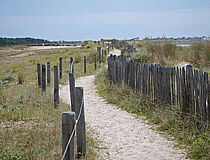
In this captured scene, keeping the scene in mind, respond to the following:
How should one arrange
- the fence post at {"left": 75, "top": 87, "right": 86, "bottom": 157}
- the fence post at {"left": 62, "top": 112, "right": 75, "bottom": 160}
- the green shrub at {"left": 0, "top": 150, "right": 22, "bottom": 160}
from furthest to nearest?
1. the fence post at {"left": 75, "top": 87, "right": 86, "bottom": 157}
2. the green shrub at {"left": 0, "top": 150, "right": 22, "bottom": 160}
3. the fence post at {"left": 62, "top": 112, "right": 75, "bottom": 160}

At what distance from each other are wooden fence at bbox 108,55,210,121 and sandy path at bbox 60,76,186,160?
1.00m

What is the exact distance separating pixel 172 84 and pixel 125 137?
6.61ft

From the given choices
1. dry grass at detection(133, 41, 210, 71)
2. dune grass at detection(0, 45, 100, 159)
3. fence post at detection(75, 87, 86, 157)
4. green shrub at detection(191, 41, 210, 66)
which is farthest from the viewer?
dry grass at detection(133, 41, 210, 71)

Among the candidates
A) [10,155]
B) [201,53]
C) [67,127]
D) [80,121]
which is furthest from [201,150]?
[201,53]

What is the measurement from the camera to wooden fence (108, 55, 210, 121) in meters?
5.46

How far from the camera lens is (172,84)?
22.0 feet

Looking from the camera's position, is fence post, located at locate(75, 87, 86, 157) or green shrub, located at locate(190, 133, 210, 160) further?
green shrub, located at locate(190, 133, 210, 160)

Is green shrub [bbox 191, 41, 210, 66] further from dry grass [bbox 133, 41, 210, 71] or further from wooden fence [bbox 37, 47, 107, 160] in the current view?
wooden fence [bbox 37, 47, 107, 160]

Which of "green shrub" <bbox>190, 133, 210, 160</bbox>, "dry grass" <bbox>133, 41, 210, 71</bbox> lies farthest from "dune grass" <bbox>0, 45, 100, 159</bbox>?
"dry grass" <bbox>133, 41, 210, 71</bbox>

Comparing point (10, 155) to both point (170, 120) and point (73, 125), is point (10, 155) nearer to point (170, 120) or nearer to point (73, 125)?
point (73, 125)

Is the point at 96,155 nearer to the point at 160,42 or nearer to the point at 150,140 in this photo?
the point at 150,140

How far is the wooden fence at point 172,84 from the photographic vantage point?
5465 millimetres

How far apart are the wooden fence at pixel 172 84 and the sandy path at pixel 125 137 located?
3.27 feet

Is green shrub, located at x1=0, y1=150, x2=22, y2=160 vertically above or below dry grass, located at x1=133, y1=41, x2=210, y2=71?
below
